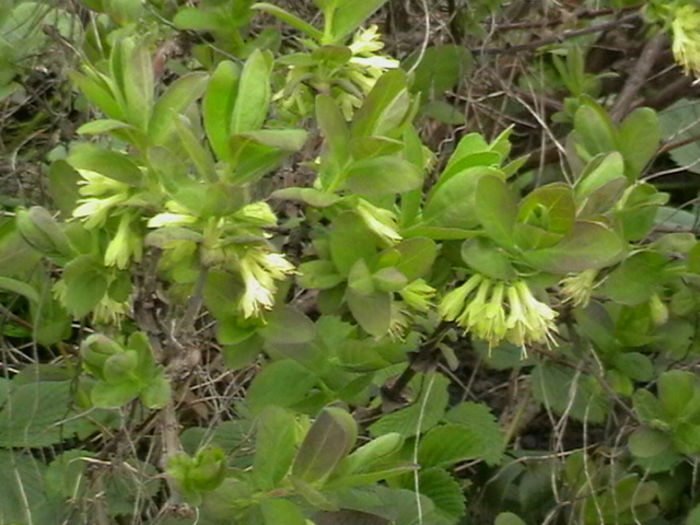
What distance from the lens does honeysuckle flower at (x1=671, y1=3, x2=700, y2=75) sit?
4.26ft

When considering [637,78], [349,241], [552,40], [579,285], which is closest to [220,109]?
[349,241]

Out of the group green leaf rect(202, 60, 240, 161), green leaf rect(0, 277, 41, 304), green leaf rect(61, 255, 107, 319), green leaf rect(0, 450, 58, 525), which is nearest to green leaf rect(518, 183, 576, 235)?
green leaf rect(202, 60, 240, 161)

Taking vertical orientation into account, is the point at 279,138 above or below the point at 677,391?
above

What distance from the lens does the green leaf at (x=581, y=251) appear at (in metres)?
0.88

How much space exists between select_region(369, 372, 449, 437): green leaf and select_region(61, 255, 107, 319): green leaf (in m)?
0.40

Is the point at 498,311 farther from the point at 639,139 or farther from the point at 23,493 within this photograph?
the point at 23,493

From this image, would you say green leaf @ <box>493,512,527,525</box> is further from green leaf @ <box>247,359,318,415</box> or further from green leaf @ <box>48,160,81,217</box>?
green leaf @ <box>48,160,81,217</box>

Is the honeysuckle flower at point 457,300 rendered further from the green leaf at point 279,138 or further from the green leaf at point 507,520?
the green leaf at point 507,520

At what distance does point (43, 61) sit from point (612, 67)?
837 millimetres

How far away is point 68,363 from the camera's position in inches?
46.3

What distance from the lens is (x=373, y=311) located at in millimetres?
900

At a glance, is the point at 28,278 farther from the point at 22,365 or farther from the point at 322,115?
the point at 322,115

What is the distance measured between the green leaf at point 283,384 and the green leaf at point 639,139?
363 mm

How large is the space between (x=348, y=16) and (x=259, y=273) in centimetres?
26
